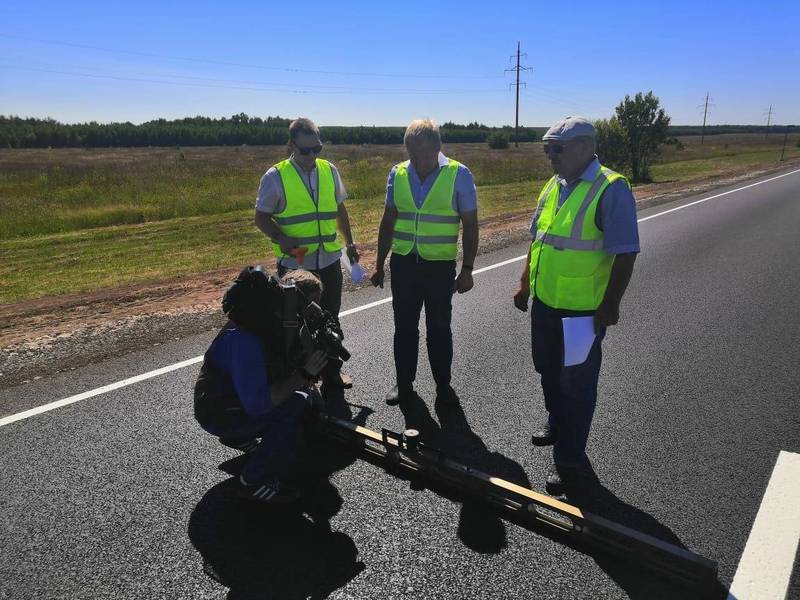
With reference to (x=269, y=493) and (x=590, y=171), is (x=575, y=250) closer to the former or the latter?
(x=590, y=171)

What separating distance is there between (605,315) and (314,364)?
1.58 m

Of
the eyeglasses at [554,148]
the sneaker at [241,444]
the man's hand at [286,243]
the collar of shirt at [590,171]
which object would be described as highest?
the eyeglasses at [554,148]

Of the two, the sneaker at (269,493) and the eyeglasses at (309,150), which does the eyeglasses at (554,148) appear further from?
the sneaker at (269,493)

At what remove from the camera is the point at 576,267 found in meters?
3.07

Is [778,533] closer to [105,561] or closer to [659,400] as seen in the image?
[659,400]

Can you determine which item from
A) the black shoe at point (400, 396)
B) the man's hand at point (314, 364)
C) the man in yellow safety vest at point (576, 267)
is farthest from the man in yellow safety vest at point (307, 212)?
the man in yellow safety vest at point (576, 267)

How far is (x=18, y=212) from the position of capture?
59.7 ft

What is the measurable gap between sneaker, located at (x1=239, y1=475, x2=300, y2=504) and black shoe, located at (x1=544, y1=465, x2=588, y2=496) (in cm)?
142

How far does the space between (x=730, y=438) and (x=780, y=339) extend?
8.24 ft

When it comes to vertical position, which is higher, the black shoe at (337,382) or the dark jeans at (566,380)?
the dark jeans at (566,380)

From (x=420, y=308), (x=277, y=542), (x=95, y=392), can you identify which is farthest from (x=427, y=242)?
(x=95, y=392)

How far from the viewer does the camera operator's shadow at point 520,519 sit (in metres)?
2.50

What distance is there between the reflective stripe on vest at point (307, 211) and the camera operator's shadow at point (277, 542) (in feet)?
5.77

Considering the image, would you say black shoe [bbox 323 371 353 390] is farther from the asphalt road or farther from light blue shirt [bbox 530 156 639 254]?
light blue shirt [bbox 530 156 639 254]
